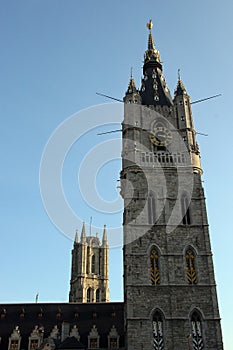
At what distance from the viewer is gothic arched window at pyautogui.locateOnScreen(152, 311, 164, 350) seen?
28781 millimetres

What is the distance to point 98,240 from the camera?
212 feet

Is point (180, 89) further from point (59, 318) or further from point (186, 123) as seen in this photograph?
point (59, 318)

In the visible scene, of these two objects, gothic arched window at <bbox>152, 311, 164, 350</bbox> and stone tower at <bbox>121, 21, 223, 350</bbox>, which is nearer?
gothic arched window at <bbox>152, 311, 164, 350</bbox>

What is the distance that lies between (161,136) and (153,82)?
8.11 meters

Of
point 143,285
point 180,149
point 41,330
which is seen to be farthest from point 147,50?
point 41,330

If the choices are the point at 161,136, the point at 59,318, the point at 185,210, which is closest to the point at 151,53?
the point at 161,136

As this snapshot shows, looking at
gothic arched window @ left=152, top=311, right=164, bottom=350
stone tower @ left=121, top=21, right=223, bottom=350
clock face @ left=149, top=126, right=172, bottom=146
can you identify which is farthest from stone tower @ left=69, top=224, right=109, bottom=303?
clock face @ left=149, top=126, right=172, bottom=146

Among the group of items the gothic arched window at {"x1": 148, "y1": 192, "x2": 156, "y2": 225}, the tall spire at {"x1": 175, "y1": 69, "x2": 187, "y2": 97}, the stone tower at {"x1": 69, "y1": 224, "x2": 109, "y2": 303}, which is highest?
the tall spire at {"x1": 175, "y1": 69, "x2": 187, "y2": 97}

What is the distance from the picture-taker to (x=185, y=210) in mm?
33781

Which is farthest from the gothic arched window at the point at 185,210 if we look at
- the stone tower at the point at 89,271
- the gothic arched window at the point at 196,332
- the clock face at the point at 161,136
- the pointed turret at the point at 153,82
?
the stone tower at the point at 89,271

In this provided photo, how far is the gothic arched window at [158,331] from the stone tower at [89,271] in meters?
27.3

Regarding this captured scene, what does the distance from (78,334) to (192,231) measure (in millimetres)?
13098

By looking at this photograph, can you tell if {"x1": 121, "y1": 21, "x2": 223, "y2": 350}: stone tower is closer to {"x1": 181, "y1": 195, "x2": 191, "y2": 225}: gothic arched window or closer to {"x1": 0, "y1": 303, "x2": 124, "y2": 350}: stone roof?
{"x1": 181, "y1": 195, "x2": 191, "y2": 225}: gothic arched window

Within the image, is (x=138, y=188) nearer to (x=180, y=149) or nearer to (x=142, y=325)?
(x=180, y=149)
